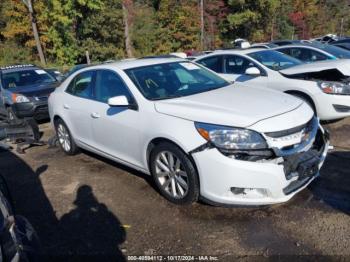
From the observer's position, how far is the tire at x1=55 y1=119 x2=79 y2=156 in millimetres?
5969

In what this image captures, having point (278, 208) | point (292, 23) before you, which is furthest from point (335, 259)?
point (292, 23)

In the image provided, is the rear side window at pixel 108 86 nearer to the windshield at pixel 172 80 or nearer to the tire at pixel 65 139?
the windshield at pixel 172 80

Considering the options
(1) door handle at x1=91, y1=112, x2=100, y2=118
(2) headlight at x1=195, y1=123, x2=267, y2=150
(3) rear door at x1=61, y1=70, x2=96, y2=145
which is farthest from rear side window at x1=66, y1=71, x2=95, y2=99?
(2) headlight at x1=195, y1=123, x2=267, y2=150

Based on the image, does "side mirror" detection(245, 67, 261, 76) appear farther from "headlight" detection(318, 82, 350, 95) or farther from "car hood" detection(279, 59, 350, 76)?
"headlight" detection(318, 82, 350, 95)

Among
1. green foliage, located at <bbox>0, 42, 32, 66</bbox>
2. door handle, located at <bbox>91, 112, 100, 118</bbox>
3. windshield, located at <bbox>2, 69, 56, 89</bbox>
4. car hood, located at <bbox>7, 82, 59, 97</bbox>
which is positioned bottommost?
green foliage, located at <bbox>0, 42, 32, 66</bbox>

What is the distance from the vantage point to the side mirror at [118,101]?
4.30 meters

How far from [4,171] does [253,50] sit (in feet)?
17.2

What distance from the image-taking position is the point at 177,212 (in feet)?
13.1

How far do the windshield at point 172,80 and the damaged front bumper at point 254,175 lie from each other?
43.9 inches

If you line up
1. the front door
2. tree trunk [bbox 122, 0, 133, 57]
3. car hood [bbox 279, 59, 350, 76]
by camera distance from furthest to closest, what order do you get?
tree trunk [bbox 122, 0, 133, 57], car hood [bbox 279, 59, 350, 76], the front door

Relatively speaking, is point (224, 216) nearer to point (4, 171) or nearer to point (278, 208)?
point (278, 208)

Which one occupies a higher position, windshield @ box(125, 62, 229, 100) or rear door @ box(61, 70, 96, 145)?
windshield @ box(125, 62, 229, 100)

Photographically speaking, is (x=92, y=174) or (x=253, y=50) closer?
(x=92, y=174)

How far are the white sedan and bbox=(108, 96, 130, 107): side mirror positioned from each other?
249 centimetres
